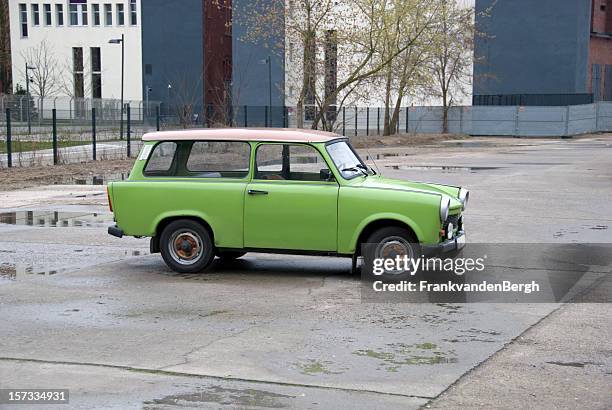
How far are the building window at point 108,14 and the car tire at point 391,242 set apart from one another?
74539 mm

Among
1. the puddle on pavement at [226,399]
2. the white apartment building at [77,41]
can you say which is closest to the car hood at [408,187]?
the puddle on pavement at [226,399]

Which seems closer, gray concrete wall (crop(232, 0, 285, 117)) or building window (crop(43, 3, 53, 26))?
gray concrete wall (crop(232, 0, 285, 117))

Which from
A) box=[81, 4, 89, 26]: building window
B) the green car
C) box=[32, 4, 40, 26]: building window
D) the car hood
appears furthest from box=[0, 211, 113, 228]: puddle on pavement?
box=[32, 4, 40, 26]: building window

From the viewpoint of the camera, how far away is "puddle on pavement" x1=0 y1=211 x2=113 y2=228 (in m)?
14.7

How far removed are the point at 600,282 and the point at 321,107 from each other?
31.3m

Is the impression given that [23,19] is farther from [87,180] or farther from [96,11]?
[87,180]

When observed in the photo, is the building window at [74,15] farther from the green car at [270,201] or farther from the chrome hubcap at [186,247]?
the chrome hubcap at [186,247]

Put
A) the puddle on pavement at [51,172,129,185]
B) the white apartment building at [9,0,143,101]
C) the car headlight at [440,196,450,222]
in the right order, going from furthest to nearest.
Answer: the white apartment building at [9,0,143,101]
the puddle on pavement at [51,172,129,185]
the car headlight at [440,196,450,222]

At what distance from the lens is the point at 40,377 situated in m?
6.56

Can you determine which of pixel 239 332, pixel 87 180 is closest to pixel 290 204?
pixel 239 332

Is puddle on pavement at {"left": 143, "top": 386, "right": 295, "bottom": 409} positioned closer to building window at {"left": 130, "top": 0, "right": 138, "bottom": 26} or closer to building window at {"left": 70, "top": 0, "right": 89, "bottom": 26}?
building window at {"left": 130, "top": 0, "right": 138, "bottom": 26}

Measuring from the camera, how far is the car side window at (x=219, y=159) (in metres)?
10.6

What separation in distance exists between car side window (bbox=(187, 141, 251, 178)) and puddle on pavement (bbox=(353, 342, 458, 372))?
3.72m

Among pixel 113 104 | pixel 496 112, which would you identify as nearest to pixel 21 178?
pixel 496 112
